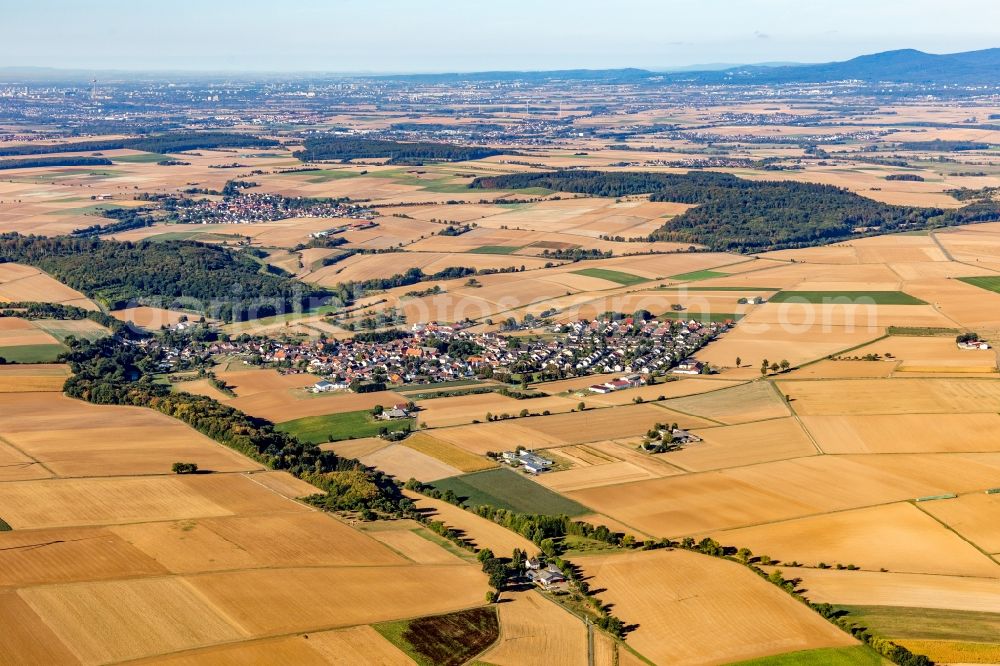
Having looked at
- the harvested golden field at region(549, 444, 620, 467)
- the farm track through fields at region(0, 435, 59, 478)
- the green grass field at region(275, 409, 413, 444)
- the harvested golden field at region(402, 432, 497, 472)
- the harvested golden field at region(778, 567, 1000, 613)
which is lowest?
the green grass field at region(275, 409, 413, 444)

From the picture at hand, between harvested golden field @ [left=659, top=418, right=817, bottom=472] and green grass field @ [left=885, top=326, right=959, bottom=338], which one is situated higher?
green grass field @ [left=885, top=326, right=959, bottom=338]

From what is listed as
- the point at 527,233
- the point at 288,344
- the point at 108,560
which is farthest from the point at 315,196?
the point at 108,560

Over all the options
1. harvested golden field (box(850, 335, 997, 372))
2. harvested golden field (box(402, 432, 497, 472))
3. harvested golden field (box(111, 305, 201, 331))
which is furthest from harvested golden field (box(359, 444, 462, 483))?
harvested golden field (box(111, 305, 201, 331))

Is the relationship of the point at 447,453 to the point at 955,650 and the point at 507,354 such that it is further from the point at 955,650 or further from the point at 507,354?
the point at 955,650

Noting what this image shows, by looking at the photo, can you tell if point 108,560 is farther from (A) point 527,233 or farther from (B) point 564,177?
(B) point 564,177

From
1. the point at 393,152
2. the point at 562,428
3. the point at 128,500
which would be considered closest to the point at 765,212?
the point at 562,428

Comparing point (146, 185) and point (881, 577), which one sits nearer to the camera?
point (881, 577)

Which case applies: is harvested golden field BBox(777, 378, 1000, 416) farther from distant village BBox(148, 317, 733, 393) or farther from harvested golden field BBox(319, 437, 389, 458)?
harvested golden field BBox(319, 437, 389, 458)
